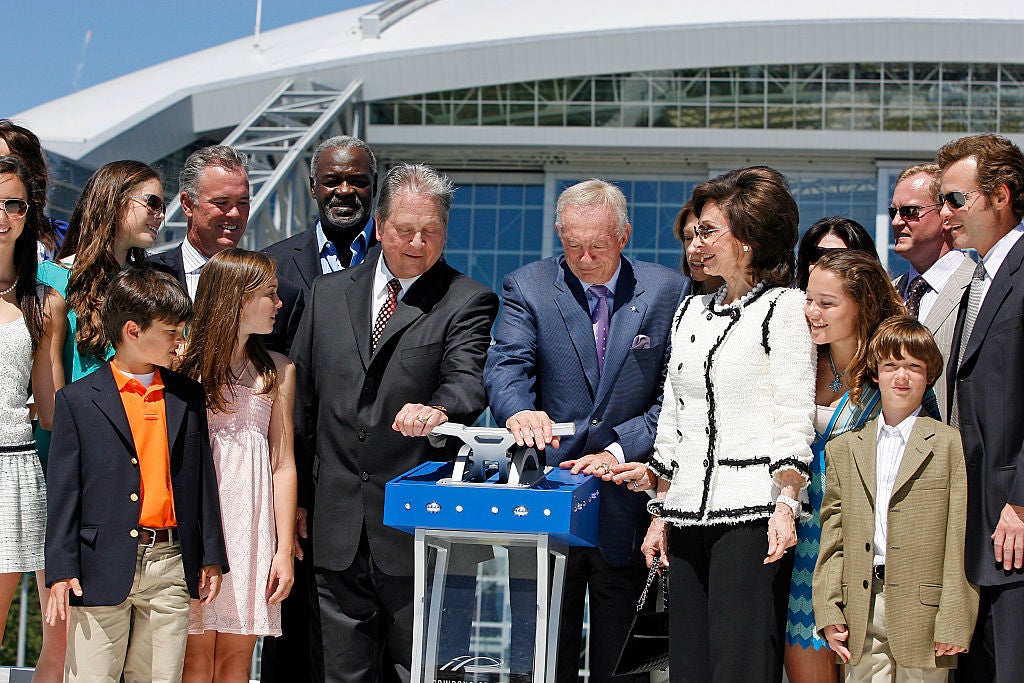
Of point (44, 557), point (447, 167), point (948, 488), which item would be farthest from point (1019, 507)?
point (447, 167)

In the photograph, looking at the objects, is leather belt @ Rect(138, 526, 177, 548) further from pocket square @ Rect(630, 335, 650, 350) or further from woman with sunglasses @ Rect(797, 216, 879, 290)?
woman with sunglasses @ Rect(797, 216, 879, 290)

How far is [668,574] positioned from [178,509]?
5.18 ft

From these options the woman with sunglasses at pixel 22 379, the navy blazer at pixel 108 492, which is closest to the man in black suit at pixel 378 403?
the navy blazer at pixel 108 492

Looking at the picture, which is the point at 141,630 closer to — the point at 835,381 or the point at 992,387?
the point at 835,381

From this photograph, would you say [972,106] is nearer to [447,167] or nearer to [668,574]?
[447,167]

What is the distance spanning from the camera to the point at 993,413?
10.6 feet

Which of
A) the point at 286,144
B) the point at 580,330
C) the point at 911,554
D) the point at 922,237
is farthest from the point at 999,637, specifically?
the point at 286,144

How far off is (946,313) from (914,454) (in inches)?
28.3

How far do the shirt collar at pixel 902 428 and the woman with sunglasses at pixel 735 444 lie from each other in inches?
13.8

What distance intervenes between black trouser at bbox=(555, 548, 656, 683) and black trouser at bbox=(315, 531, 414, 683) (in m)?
0.54

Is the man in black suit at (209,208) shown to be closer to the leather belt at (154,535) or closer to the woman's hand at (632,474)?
the leather belt at (154,535)

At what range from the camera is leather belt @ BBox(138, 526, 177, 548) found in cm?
348

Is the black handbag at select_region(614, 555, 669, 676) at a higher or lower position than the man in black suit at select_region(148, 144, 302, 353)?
lower

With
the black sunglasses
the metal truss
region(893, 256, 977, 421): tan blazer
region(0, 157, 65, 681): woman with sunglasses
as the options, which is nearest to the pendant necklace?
region(893, 256, 977, 421): tan blazer
